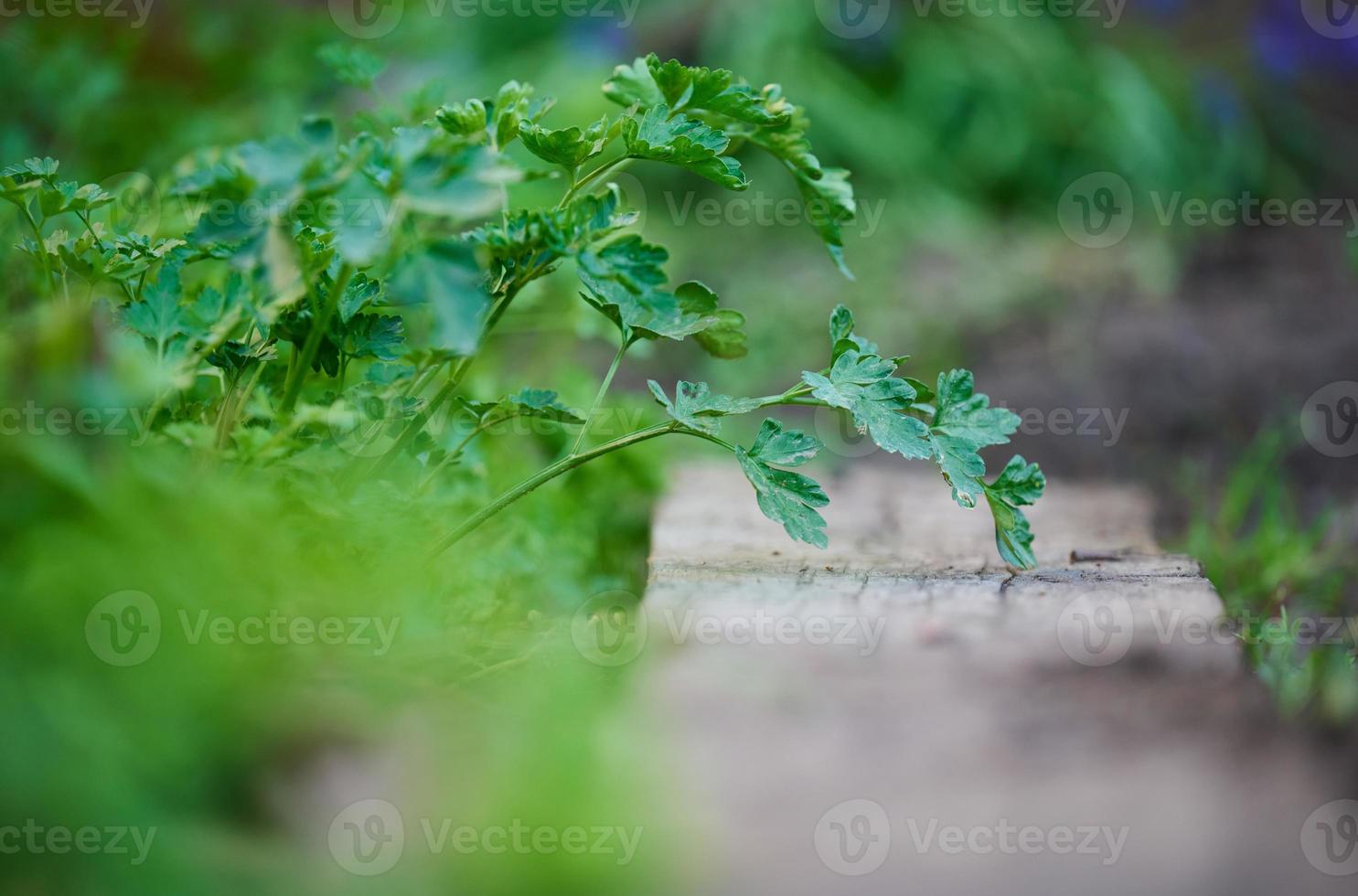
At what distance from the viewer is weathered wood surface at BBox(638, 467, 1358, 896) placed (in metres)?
0.99

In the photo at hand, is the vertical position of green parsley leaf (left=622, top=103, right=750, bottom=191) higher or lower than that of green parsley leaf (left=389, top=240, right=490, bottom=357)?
higher

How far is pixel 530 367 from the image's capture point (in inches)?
127

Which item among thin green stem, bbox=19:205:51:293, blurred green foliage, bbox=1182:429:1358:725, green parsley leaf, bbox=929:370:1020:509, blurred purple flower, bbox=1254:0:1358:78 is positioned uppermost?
blurred purple flower, bbox=1254:0:1358:78

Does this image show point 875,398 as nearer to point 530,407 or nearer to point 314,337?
point 530,407

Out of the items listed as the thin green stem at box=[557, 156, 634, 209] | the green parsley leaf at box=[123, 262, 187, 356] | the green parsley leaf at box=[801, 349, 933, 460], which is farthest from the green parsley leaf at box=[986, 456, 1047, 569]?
the green parsley leaf at box=[123, 262, 187, 356]

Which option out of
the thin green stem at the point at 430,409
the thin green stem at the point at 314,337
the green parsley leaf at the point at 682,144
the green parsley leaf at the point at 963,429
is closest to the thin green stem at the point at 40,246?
the thin green stem at the point at 314,337

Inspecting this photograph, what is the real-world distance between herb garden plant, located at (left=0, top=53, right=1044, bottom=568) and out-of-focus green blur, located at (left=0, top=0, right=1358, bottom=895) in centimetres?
8

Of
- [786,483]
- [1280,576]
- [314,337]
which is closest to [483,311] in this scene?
[314,337]

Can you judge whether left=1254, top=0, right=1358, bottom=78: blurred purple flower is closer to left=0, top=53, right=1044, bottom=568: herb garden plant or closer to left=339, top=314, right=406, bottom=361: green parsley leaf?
left=0, top=53, right=1044, bottom=568: herb garden plant

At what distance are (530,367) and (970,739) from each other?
2298 millimetres

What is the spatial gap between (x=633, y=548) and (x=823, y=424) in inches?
48.4

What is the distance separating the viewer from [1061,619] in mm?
1432

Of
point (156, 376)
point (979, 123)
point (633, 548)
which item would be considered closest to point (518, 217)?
point (156, 376)

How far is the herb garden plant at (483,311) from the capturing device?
1.27 m
